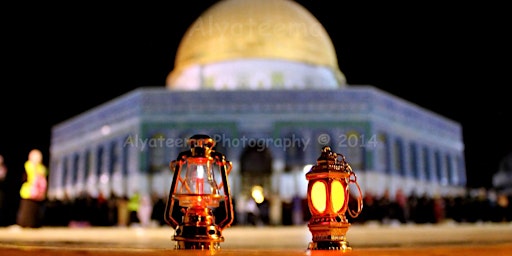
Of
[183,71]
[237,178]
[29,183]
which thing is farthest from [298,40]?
[29,183]

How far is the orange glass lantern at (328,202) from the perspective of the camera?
10.6ft

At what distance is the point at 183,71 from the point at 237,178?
802 cm

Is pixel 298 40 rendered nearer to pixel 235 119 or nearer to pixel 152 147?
pixel 235 119

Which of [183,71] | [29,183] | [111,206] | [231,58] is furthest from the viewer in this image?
[183,71]

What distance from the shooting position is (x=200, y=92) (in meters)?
24.8

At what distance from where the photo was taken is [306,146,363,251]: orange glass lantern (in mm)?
3221

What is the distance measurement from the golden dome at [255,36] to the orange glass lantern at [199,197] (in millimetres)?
24708

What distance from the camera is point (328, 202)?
3.33 metres

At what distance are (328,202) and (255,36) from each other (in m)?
25.4

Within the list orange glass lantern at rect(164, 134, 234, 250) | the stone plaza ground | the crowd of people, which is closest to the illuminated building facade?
the crowd of people

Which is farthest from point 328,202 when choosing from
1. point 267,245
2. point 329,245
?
point 267,245
